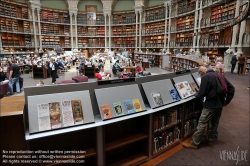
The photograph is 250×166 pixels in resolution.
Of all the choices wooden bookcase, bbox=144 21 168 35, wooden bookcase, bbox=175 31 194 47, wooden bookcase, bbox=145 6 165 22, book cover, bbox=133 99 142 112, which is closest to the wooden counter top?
book cover, bbox=133 99 142 112

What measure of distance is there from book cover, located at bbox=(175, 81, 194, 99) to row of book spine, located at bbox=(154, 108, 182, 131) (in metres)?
0.28

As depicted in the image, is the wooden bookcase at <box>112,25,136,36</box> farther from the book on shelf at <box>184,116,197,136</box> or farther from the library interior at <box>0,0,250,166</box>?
the book on shelf at <box>184,116,197,136</box>

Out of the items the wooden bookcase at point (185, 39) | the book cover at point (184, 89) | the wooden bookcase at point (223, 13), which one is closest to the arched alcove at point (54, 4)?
the wooden bookcase at point (185, 39)

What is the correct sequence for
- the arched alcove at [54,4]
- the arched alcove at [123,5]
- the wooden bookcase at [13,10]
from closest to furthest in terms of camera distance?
the wooden bookcase at [13,10] < the arched alcove at [54,4] < the arched alcove at [123,5]

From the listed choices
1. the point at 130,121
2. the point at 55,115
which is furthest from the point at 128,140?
the point at 55,115

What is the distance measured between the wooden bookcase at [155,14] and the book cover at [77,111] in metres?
20.6

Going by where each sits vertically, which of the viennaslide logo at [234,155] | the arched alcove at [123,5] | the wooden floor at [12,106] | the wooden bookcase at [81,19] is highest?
the arched alcove at [123,5]

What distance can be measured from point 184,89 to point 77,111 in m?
1.99

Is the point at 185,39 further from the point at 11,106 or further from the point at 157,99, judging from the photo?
the point at 11,106

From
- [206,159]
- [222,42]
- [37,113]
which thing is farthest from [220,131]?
[222,42]

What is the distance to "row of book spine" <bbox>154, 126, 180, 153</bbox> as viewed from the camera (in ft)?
8.64

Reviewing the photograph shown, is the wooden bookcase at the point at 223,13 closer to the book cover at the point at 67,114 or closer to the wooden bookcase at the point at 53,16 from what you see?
the book cover at the point at 67,114

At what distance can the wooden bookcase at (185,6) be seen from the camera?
15.8 m

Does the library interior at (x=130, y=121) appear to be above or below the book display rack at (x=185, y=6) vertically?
below
